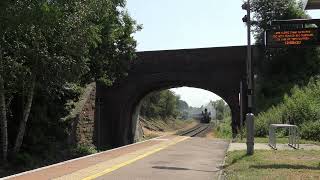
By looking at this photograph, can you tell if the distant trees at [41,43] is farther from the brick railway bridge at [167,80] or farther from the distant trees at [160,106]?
the distant trees at [160,106]

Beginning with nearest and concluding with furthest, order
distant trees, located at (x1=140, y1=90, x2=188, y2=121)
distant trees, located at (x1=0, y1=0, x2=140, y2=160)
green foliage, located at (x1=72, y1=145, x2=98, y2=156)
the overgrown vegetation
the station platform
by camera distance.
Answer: the station platform < distant trees, located at (x1=0, y1=0, x2=140, y2=160) < green foliage, located at (x1=72, y1=145, x2=98, y2=156) < the overgrown vegetation < distant trees, located at (x1=140, y1=90, x2=188, y2=121)

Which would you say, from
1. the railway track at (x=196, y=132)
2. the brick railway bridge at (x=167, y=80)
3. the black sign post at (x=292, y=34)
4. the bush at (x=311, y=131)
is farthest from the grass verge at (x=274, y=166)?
the railway track at (x=196, y=132)

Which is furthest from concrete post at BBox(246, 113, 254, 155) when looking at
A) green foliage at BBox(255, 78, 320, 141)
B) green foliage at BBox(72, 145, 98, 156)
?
green foliage at BBox(72, 145, 98, 156)

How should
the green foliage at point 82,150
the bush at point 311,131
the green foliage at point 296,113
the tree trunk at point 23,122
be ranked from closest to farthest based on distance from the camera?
the tree trunk at point 23,122, the bush at point 311,131, the green foliage at point 82,150, the green foliage at point 296,113

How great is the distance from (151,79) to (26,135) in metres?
15.6

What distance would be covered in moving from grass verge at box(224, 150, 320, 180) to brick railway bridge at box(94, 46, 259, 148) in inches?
768

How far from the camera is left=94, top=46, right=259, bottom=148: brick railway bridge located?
39.4 metres

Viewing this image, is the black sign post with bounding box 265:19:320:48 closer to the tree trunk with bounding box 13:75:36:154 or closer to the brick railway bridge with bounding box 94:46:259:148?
the tree trunk with bounding box 13:75:36:154

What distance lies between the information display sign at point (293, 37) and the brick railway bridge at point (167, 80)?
2063cm

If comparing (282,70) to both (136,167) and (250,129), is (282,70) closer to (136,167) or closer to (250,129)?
(250,129)

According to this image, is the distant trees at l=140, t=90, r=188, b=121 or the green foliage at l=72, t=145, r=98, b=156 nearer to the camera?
the green foliage at l=72, t=145, r=98, b=156

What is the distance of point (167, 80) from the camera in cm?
4125

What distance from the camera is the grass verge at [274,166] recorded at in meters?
12.8

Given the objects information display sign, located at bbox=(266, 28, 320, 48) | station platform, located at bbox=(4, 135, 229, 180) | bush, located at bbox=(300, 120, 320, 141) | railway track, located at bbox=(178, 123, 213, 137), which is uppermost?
information display sign, located at bbox=(266, 28, 320, 48)
